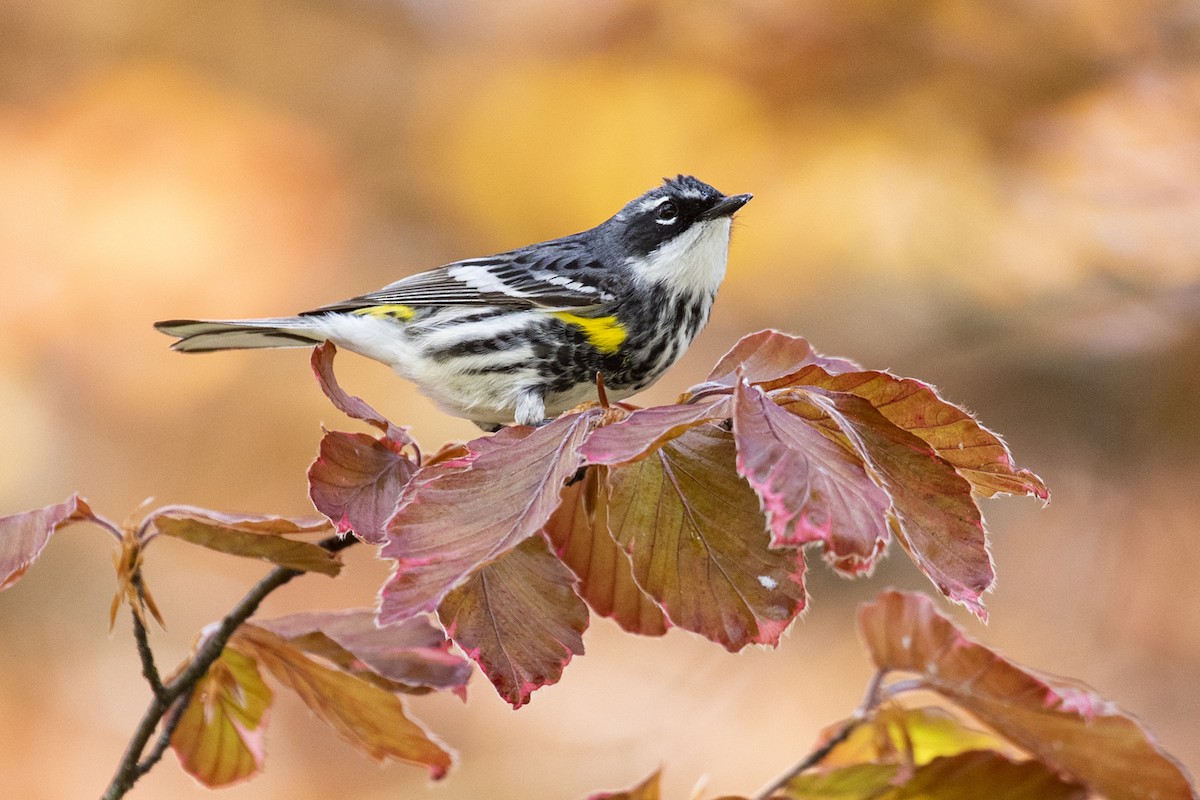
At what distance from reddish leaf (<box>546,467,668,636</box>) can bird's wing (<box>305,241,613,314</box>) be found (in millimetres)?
915

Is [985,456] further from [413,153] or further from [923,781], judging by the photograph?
[413,153]

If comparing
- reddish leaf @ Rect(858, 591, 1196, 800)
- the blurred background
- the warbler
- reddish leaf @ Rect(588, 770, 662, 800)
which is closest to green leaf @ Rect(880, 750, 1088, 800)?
reddish leaf @ Rect(858, 591, 1196, 800)

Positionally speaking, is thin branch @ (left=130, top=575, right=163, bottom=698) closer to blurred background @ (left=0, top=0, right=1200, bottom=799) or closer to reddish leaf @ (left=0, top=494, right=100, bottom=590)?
reddish leaf @ (left=0, top=494, right=100, bottom=590)

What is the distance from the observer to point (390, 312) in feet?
7.14

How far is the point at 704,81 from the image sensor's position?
11.9 ft

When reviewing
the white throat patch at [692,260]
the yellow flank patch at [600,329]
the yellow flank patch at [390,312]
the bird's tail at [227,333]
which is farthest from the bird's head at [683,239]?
the bird's tail at [227,333]

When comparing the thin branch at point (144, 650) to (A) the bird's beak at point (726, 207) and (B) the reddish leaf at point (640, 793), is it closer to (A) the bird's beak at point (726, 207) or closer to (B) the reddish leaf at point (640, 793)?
(B) the reddish leaf at point (640, 793)

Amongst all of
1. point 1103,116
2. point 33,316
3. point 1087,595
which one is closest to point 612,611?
point 1103,116

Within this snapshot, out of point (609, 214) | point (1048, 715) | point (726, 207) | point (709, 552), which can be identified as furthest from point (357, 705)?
point (609, 214)

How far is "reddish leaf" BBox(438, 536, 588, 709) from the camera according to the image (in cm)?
86

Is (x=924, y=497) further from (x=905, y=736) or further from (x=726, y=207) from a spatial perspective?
(x=726, y=207)

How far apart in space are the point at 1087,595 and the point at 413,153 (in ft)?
9.14

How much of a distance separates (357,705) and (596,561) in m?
0.28

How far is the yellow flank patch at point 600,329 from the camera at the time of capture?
1.83m
